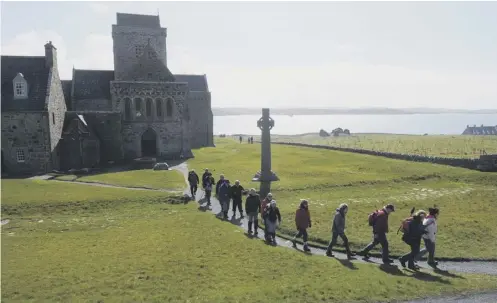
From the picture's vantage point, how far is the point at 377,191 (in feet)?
103

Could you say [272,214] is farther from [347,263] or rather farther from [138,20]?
[138,20]

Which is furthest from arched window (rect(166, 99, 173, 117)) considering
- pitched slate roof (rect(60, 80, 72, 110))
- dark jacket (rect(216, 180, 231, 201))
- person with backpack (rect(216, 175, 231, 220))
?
dark jacket (rect(216, 180, 231, 201))

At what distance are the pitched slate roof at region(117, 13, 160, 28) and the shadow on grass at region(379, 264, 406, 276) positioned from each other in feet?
190

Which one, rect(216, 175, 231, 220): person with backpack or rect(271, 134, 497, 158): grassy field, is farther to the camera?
rect(271, 134, 497, 158): grassy field

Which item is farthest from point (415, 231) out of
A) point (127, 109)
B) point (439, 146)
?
point (439, 146)

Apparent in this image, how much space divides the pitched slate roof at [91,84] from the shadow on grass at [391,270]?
155 ft

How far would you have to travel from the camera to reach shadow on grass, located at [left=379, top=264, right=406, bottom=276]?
14.3 m

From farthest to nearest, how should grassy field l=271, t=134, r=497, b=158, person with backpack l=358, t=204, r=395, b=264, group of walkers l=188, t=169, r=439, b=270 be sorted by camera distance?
1. grassy field l=271, t=134, r=497, b=158
2. person with backpack l=358, t=204, r=395, b=264
3. group of walkers l=188, t=169, r=439, b=270

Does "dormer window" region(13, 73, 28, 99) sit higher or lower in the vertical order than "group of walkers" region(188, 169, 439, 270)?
higher

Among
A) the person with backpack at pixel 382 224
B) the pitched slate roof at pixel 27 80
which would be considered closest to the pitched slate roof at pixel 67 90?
the pitched slate roof at pixel 27 80

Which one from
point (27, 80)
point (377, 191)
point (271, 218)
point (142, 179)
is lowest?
point (377, 191)

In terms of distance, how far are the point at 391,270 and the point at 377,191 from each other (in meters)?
17.4

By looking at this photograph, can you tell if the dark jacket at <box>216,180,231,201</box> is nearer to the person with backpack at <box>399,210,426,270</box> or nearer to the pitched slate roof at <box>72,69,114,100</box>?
the person with backpack at <box>399,210,426,270</box>

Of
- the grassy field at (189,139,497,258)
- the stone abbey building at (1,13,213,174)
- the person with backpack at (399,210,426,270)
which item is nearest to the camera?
the person with backpack at (399,210,426,270)
